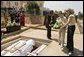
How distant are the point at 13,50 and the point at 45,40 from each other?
94.9 inches

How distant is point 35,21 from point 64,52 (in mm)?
13820

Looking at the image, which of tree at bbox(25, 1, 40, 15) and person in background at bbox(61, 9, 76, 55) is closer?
person in background at bbox(61, 9, 76, 55)

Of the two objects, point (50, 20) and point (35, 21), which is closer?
point (50, 20)

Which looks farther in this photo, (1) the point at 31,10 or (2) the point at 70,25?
(1) the point at 31,10

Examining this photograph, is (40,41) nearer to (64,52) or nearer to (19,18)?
(64,52)

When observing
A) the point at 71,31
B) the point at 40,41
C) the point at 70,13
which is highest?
the point at 70,13

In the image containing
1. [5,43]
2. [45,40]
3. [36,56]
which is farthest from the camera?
[45,40]

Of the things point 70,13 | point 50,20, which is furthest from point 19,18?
point 70,13

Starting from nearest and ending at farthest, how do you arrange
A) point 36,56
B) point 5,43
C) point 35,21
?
point 36,56
point 5,43
point 35,21

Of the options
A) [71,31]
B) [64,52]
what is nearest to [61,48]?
[64,52]

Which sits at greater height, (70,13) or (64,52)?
(70,13)

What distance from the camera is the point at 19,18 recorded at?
1566 cm

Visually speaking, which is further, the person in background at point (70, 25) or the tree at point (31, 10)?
the tree at point (31, 10)

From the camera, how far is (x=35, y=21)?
819 inches
